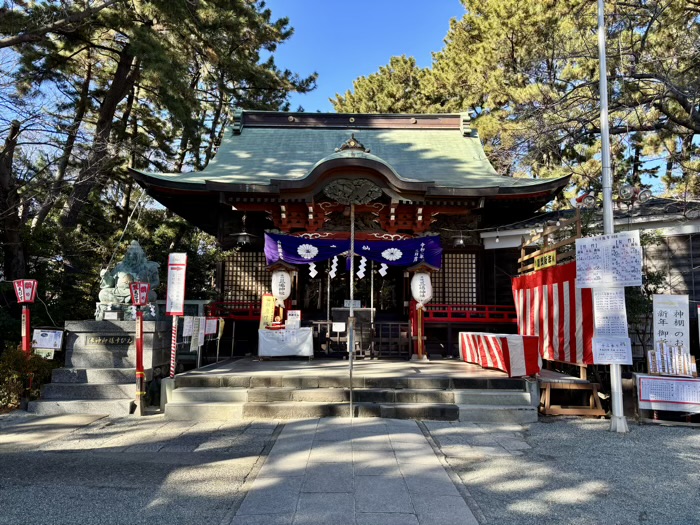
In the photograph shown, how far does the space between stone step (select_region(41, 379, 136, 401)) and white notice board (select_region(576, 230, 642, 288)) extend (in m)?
7.22

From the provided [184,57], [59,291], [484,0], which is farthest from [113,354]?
[484,0]

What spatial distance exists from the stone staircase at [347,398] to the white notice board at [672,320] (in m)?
2.34

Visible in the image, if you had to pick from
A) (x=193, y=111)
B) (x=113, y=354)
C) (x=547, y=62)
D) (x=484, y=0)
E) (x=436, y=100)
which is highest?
(x=484, y=0)

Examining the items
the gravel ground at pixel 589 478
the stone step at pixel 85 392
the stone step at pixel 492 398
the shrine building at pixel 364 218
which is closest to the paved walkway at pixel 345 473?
the gravel ground at pixel 589 478

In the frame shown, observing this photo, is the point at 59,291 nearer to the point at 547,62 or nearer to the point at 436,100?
the point at 547,62

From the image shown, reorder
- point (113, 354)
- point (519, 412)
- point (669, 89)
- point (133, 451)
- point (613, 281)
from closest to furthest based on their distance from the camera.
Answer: point (133, 451) < point (613, 281) < point (519, 412) < point (113, 354) < point (669, 89)

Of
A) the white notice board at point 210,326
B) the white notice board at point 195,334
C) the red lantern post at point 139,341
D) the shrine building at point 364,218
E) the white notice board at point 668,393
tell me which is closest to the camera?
the white notice board at point 668,393

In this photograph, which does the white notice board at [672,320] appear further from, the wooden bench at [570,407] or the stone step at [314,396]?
the stone step at [314,396]

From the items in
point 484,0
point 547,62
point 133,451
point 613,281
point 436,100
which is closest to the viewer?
point 133,451

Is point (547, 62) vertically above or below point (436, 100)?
below

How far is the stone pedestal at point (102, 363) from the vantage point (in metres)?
6.94

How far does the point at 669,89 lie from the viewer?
8.51 meters

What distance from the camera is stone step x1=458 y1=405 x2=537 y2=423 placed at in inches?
247

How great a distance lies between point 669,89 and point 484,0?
12.4 meters
